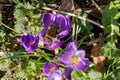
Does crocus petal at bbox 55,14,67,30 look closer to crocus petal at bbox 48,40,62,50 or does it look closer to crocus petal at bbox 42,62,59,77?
crocus petal at bbox 48,40,62,50

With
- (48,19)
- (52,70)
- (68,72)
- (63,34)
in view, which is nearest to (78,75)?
(68,72)

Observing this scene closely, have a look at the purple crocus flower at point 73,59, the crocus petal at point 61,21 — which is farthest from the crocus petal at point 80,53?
the crocus petal at point 61,21

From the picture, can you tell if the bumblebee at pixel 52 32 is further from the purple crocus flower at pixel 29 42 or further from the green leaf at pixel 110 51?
the green leaf at pixel 110 51

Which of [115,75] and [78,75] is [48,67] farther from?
[115,75]

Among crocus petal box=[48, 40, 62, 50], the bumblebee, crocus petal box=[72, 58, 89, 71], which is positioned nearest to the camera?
crocus petal box=[72, 58, 89, 71]

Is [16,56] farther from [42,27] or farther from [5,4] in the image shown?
[5,4]

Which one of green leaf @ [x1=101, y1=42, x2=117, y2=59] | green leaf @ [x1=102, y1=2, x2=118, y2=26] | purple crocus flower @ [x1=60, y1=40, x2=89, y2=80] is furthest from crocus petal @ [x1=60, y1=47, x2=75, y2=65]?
green leaf @ [x1=102, y1=2, x2=118, y2=26]

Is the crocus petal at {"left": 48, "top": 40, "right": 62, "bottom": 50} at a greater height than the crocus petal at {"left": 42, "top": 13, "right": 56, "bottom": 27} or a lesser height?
lesser
